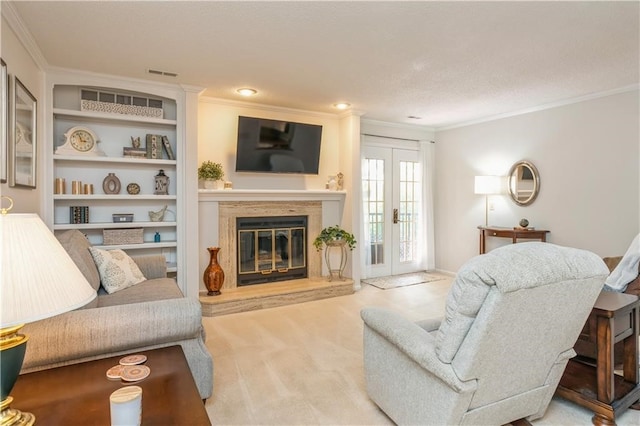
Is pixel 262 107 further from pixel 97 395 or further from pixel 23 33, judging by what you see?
pixel 97 395

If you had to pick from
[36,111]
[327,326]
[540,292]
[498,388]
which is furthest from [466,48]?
[36,111]

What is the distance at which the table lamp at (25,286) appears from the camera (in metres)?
0.89

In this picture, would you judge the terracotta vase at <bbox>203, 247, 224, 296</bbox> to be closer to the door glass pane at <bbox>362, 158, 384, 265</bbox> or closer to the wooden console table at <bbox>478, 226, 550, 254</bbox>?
the door glass pane at <bbox>362, 158, 384, 265</bbox>

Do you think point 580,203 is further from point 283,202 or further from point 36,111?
point 36,111

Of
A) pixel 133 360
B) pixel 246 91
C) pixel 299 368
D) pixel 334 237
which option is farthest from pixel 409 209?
pixel 133 360

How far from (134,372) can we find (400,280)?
4.57 metres

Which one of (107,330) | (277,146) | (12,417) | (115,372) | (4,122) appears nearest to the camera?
(12,417)

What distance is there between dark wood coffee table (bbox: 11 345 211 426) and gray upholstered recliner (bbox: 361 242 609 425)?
98 centimetres

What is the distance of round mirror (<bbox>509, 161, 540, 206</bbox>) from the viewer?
4660mm

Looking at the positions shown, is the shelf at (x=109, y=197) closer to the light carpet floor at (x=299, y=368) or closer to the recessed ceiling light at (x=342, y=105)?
the light carpet floor at (x=299, y=368)

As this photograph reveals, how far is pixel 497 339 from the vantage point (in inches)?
57.4

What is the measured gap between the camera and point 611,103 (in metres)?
3.97

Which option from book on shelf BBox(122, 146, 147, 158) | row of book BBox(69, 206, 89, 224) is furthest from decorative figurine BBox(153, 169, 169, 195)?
row of book BBox(69, 206, 89, 224)

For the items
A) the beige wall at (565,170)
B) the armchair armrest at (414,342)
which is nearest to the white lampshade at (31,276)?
the armchair armrest at (414,342)
